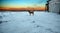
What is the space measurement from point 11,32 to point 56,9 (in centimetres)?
970

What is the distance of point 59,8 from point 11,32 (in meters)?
9.60

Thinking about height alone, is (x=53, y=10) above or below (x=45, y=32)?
below

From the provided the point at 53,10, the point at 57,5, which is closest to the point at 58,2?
the point at 57,5

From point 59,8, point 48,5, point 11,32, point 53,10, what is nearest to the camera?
point 11,32

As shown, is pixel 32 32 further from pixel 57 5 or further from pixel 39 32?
pixel 57 5

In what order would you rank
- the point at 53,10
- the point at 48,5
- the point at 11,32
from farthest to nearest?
the point at 48,5, the point at 53,10, the point at 11,32

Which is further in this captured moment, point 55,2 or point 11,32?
point 55,2

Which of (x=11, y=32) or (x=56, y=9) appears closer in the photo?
(x=11, y=32)

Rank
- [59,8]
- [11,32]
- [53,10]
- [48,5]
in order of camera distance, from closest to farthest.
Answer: [11,32] → [59,8] → [53,10] → [48,5]

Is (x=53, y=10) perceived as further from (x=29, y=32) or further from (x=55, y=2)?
(x=29, y=32)

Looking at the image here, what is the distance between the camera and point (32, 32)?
2.64 m

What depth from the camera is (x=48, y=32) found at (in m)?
2.66

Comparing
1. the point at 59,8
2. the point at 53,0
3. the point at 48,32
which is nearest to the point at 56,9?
the point at 59,8

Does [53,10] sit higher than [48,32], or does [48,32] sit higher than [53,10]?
[48,32]
